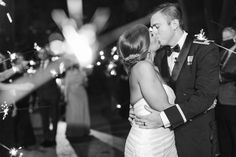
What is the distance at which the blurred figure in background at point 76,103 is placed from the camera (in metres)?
7.97

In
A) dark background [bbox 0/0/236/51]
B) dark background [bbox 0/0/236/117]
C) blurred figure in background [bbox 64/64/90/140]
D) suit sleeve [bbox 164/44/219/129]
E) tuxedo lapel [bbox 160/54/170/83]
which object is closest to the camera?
suit sleeve [bbox 164/44/219/129]

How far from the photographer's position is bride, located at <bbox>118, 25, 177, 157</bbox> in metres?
2.82

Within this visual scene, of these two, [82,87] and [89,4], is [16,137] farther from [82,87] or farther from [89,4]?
[89,4]

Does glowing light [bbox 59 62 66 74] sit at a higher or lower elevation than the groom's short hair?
lower

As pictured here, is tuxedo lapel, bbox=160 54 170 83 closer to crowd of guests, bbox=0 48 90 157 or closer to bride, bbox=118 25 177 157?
bride, bbox=118 25 177 157

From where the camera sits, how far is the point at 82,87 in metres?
8.23

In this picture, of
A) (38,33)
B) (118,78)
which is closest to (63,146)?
(118,78)

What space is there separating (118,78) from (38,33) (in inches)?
382

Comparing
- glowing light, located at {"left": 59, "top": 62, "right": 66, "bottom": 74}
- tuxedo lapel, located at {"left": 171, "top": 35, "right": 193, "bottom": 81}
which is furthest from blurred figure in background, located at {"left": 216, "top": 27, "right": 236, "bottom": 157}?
Result: glowing light, located at {"left": 59, "top": 62, "right": 66, "bottom": 74}

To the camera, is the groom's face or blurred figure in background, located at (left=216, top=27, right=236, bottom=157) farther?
blurred figure in background, located at (left=216, top=27, right=236, bottom=157)

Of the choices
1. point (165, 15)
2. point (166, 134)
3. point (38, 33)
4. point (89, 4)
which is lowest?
point (166, 134)

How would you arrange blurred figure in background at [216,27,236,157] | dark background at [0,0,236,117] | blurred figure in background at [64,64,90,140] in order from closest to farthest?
blurred figure in background at [216,27,236,157] → dark background at [0,0,236,117] → blurred figure in background at [64,64,90,140]

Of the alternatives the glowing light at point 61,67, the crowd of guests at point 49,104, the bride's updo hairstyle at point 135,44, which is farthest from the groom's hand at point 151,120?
the glowing light at point 61,67

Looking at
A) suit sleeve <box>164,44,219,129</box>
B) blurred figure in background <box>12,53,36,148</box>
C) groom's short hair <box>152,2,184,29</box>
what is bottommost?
blurred figure in background <box>12,53,36,148</box>
